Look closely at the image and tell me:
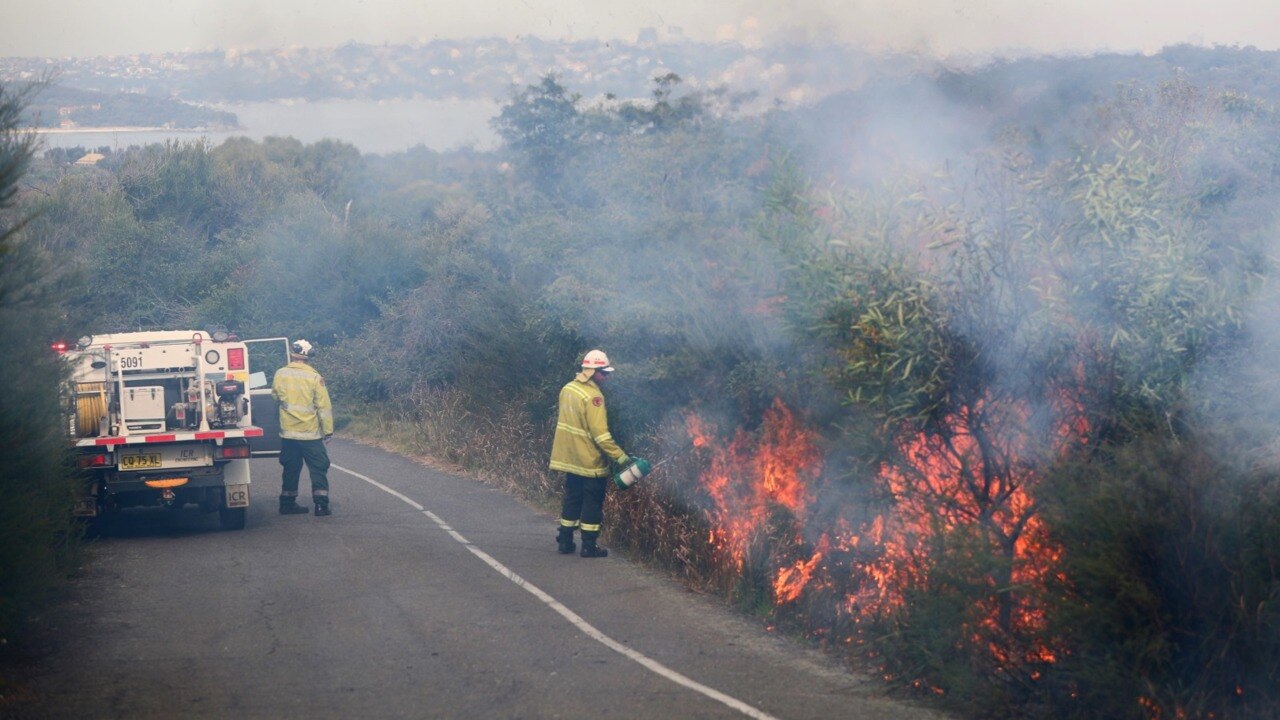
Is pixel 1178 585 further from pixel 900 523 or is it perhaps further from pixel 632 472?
pixel 632 472

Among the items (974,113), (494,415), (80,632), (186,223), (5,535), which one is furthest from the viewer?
(186,223)

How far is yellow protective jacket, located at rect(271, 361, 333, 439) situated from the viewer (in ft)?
48.3

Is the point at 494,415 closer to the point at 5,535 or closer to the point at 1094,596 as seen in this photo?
the point at 5,535

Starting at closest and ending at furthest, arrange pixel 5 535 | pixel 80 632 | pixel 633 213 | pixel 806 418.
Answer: pixel 5 535 → pixel 80 632 → pixel 806 418 → pixel 633 213

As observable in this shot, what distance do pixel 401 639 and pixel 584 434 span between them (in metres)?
3.56

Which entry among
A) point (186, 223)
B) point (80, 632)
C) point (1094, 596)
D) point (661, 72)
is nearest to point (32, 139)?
point (80, 632)

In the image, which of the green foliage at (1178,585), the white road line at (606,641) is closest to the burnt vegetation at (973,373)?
the green foliage at (1178,585)

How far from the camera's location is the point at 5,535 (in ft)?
26.5

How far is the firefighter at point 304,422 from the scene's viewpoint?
48.3 feet

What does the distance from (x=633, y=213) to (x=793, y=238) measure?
20.7ft

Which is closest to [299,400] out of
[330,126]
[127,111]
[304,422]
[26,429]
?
[304,422]

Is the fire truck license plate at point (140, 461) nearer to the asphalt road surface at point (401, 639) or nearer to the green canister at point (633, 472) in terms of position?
the asphalt road surface at point (401, 639)

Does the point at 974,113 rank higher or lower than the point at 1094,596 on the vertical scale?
higher

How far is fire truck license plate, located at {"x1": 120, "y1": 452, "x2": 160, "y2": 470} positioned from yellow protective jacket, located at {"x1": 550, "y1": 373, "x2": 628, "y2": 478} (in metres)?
4.66
